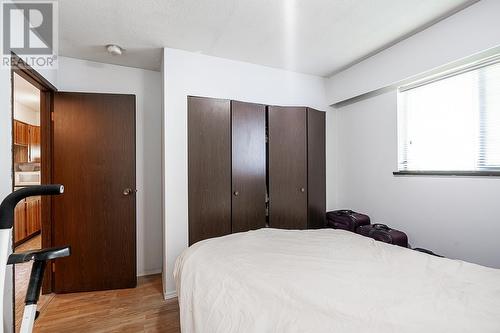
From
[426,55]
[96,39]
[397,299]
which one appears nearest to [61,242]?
[96,39]

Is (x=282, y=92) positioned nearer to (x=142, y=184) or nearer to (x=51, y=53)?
(x=142, y=184)

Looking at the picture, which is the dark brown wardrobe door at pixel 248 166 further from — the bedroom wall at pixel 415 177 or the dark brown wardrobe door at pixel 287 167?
the bedroom wall at pixel 415 177

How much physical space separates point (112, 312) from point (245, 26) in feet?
9.10

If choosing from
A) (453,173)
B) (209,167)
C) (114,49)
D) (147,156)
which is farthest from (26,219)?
(453,173)

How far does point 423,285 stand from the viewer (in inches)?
43.1

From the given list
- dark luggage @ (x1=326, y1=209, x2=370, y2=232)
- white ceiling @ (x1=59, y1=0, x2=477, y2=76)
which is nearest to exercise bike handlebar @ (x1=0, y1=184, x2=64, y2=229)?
white ceiling @ (x1=59, y1=0, x2=477, y2=76)

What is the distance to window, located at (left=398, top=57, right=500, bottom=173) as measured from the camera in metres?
1.83

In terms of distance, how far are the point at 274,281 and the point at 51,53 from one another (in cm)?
291

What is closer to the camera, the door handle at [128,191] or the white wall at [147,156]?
the door handle at [128,191]

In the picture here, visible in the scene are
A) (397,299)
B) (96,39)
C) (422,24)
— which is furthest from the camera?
(96,39)

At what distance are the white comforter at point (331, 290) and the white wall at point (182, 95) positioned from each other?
79cm

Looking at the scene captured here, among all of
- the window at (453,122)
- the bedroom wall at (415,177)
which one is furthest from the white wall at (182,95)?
the window at (453,122)

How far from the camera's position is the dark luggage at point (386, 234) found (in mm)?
2208

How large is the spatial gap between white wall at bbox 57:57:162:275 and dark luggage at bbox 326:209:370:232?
7.03ft
